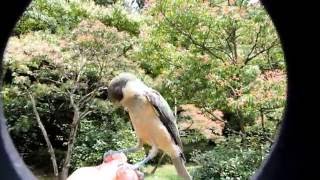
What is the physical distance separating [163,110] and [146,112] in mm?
129

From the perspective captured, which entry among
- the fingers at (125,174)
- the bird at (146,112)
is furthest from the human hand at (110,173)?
the bird at (146,112)

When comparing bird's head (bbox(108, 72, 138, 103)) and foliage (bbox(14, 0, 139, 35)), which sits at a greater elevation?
foliage (bbox(14, 0, 139, 35))

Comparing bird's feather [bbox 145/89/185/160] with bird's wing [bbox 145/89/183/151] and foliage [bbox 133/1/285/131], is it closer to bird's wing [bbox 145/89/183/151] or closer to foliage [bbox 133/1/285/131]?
bird's wing [bbox 145/89/183/151]

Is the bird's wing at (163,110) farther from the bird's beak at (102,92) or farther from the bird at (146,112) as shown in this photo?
the bird's beak at (102,92)

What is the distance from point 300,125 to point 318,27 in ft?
0.82

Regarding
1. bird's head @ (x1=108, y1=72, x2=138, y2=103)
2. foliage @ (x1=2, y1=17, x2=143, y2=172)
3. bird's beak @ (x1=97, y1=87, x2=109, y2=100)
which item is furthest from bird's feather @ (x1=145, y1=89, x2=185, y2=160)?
bird's beak @ (x1=97, y1=87, x2=109, y2=100)

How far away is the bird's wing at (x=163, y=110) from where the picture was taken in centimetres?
402

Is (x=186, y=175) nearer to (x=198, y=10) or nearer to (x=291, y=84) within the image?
(x=198, y=10)

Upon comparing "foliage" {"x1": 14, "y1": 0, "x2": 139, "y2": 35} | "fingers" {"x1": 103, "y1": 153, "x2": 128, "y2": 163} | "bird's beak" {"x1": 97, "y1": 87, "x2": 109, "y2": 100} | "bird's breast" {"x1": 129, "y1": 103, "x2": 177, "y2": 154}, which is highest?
"foliage" {"x1": 14, "y1": 0, "x2": 139, "y2": 35}

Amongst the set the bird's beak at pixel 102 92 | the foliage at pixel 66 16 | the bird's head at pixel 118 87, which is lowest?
the bird's head at pixel 118 87

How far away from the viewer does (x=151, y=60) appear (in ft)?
23.6

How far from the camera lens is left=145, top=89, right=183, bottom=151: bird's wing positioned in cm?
402

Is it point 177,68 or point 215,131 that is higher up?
point 177,68

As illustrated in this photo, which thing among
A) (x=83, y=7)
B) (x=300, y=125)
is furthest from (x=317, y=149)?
(x=83, y=7)
